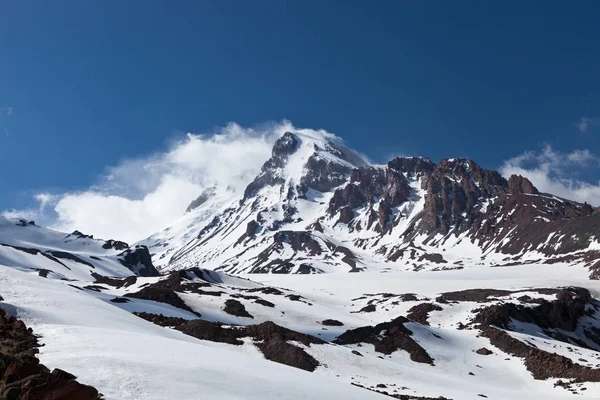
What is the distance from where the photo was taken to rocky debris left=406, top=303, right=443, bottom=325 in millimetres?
80906

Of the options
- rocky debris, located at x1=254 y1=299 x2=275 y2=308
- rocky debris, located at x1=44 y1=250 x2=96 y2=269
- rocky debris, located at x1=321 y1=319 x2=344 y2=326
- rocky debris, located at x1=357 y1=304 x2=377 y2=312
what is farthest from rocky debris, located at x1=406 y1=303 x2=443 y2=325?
rocky debris, located at x1=44 y1=250 x2=96 y2=269

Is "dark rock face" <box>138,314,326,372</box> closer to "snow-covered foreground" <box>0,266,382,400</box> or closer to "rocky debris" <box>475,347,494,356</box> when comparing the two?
"snow-covered foreground" <box>0,266,382,400</box>

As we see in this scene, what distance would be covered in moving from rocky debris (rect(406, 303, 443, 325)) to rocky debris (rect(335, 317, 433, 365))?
20.9m

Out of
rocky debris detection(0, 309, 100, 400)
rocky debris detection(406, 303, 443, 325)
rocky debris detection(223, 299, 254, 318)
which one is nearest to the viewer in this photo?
rocky debris detection(0, 309, 100, 400)

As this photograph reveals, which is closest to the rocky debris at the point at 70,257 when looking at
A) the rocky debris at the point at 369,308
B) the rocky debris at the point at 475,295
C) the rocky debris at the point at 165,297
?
the rocky debris at the point at 165,297

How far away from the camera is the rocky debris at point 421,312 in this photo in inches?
3185

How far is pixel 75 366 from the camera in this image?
15.8m

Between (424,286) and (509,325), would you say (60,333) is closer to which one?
(509,325)

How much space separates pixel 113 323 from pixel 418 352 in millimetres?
35081

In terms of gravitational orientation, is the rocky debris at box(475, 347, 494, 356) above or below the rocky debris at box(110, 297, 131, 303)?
above

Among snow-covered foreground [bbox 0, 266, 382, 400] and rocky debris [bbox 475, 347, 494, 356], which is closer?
snow-covered foreground [bbox 0, 266, 382, 400]

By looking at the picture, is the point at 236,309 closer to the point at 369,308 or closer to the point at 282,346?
the point at 282,346

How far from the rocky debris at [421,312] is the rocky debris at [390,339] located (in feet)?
68.4

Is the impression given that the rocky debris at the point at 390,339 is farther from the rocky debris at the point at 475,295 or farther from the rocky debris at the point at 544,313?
the rocky debris at the point at 475,295
